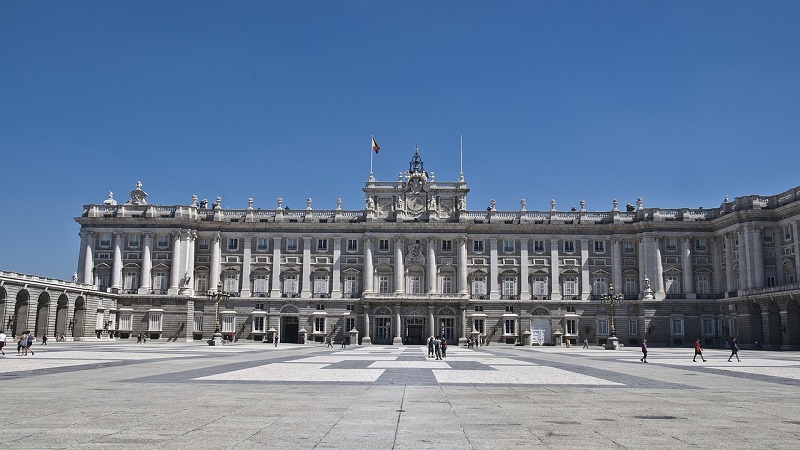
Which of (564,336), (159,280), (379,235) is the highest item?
(379,235)

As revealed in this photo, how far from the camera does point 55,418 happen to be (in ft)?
46.6

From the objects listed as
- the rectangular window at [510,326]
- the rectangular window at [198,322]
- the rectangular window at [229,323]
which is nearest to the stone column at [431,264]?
the rectangular window at [510,326]

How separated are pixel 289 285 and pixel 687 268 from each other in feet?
155

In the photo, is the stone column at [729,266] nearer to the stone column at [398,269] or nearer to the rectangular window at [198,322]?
the stone column at [398,269]

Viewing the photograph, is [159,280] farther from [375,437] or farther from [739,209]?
[375,437]

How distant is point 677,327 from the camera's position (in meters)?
82.1

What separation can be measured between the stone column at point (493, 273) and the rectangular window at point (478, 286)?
2.86 feet

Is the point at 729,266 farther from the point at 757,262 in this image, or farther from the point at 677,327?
the point at 677,327

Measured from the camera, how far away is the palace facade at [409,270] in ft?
274

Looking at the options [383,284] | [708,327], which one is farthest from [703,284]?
[383,284]

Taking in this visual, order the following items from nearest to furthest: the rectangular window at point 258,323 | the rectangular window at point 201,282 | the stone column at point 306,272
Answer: the rectangular window at point 258,323
the stone column at point 306,272
the rectangular window at point 201,282

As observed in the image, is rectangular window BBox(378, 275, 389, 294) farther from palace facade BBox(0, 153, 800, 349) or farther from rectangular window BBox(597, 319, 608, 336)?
rectangular window BBox(597, 319, 608, 336)

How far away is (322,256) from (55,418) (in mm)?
73141

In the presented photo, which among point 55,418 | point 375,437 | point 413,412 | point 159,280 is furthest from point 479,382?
point 159,280
